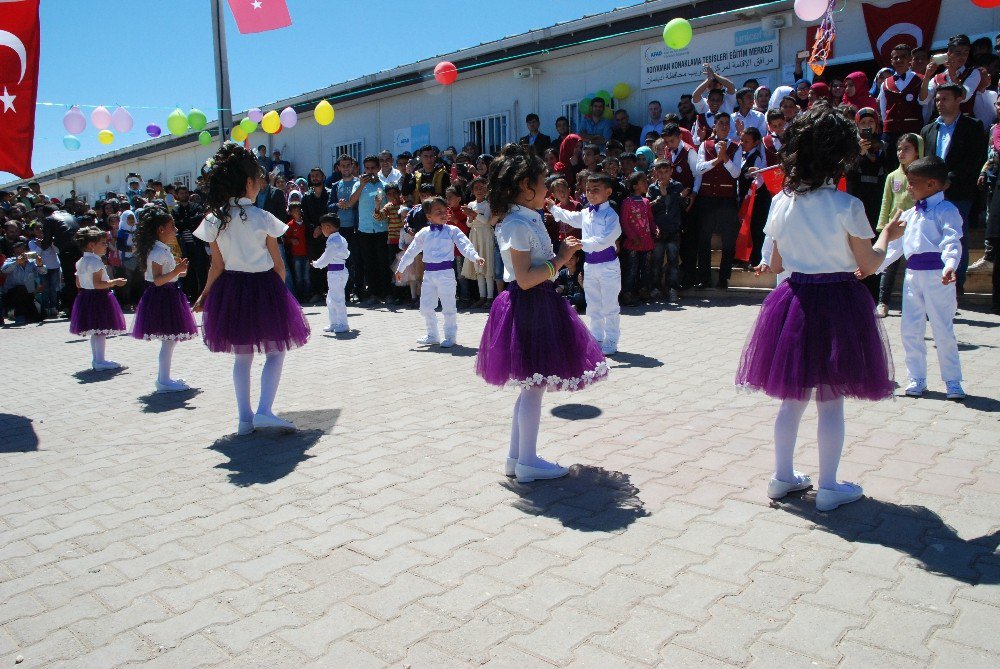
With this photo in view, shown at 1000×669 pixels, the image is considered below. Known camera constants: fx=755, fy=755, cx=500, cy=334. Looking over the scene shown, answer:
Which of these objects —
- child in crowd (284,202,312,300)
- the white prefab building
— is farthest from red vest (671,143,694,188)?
child in crowd (284,202,312,300)

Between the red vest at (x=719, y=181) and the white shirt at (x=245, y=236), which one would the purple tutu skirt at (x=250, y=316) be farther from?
the red vest at (x=719, y=181)

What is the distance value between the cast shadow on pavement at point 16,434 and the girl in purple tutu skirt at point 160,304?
1180mm

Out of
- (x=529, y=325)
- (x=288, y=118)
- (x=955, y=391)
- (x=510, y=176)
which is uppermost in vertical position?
(x=288, y=118)

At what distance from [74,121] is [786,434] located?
1601cm

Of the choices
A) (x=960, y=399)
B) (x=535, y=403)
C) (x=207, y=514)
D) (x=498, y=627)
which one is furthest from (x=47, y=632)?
(x=960, y=399)

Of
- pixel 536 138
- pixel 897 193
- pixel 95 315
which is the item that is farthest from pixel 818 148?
pixel 536 138

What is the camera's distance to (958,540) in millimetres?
3402

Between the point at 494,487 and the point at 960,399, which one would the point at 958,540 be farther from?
the point at 960,399

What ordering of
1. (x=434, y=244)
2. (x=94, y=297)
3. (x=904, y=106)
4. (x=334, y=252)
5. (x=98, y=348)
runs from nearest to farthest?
(x=94, y=297)
(x=98, y=348)
(x=434, y=244)
(x=904, y=106)
(x=334, y=252)

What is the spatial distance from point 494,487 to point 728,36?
433 inches

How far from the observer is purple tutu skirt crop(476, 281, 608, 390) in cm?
411

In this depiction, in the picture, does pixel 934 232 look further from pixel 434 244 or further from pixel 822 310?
pixel 434 244

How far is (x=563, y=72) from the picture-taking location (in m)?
15.2

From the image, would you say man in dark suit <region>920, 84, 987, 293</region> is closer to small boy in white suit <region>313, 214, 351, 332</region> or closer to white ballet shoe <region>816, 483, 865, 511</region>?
white ballet shoe <region>816, 483, 865, 511</region>
